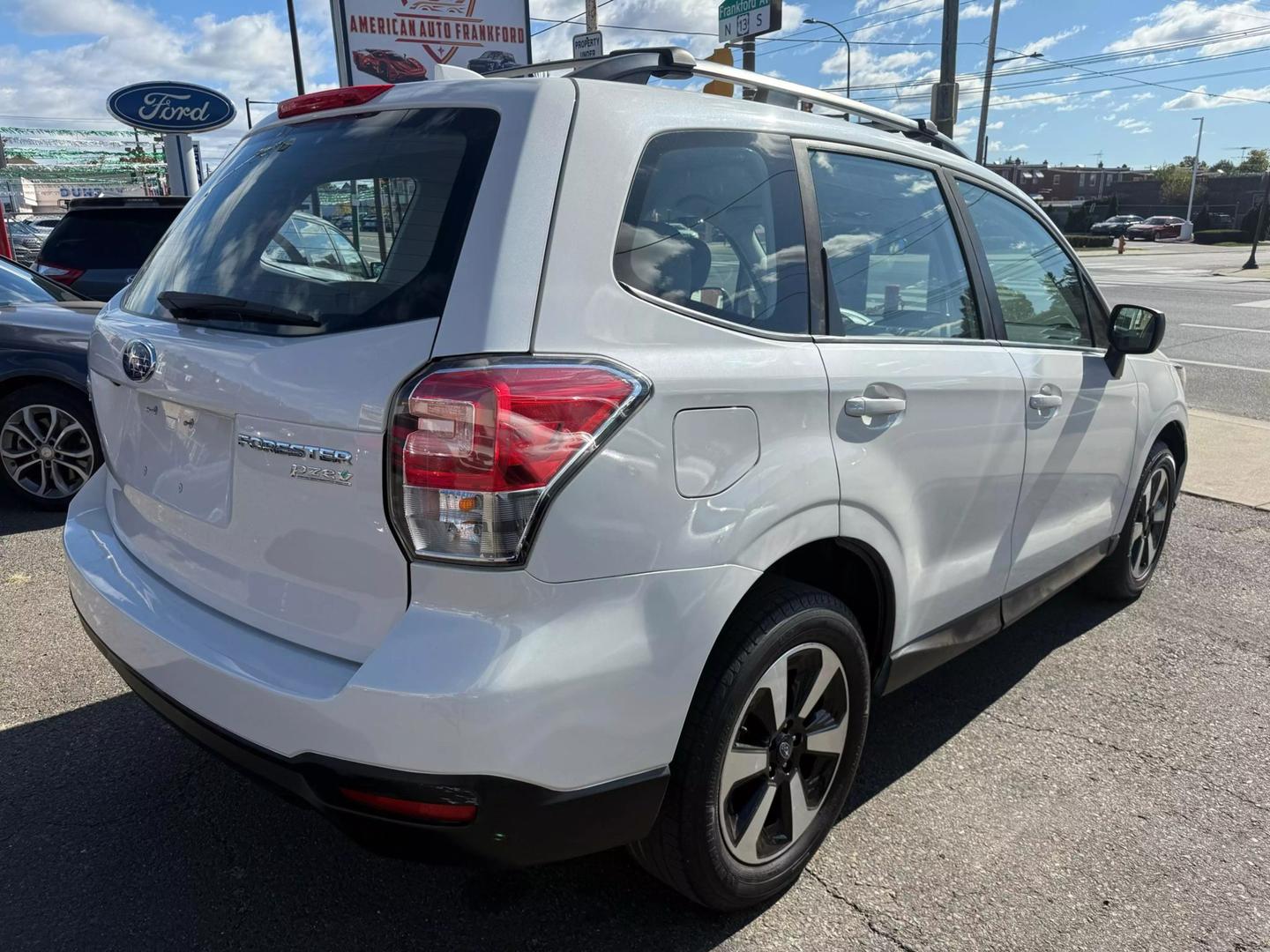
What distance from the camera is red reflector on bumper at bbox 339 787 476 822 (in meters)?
1.75

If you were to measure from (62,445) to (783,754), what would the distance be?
497 centimetres

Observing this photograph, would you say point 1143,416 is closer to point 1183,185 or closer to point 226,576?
point 226,576

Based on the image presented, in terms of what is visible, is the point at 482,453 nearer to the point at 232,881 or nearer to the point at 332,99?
the point at 332,99

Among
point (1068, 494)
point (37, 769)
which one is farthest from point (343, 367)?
point (1068, 494)

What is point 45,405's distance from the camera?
5.50m

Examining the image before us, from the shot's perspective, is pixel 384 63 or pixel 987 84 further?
pixel 987 84

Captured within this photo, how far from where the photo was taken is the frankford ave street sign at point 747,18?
1577 cm

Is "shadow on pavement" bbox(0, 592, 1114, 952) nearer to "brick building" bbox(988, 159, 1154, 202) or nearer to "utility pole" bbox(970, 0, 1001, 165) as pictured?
"utility pole" bbox(970, 0, 1001, 165)

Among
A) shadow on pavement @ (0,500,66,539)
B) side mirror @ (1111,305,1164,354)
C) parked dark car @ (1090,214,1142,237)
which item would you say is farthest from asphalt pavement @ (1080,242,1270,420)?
parked dark car @ (1090,214,1142,237)

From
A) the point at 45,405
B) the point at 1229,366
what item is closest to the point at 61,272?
the point at 45,405

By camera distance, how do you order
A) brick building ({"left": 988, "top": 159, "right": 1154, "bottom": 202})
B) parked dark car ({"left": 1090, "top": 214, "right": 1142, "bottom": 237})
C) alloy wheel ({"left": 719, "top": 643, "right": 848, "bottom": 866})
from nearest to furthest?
1. alloy wheel ({"left": 719, "top": 643, "right": 848, "bottom": 866})
2. parked dark car ({"left": 1090, "top": 214, "right": 1142, "bottom": 237})
3. brick building ({"left": 988, "top": 159, "right": 1154, "bottom": 202})

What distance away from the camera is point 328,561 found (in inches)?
73.9

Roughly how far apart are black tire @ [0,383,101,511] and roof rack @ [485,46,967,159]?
402 centimetres

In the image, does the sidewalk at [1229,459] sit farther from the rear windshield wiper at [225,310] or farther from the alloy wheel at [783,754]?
the rear windshield wiper at [225,310]
